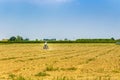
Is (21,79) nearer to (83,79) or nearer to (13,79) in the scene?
(13,79)

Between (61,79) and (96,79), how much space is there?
1614mm

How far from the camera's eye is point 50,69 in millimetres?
19453

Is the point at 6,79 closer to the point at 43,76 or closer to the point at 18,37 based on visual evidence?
the point at 43,76

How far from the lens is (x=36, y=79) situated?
48.5ft

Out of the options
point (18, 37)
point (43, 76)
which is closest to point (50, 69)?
point (43, 76)

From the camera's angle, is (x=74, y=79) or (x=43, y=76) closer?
(x=74, y=79)

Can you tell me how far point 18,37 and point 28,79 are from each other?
150 metres

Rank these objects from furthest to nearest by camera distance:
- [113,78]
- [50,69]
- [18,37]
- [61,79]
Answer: [18,37]
[50,69]
[113,78]
[61,79]

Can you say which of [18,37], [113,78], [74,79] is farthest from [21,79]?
→ [18,37]

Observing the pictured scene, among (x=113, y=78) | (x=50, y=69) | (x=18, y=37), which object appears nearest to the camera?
(x=113, y=78)

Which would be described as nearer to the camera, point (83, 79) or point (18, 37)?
point (83, 79)

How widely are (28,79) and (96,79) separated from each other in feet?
9.90

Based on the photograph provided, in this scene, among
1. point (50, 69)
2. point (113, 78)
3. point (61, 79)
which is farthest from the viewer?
point (50, 69)

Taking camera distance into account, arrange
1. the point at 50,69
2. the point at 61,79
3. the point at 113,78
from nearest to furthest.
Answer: the point at 61,79 → the point at 113,78 → the point at 50,69
